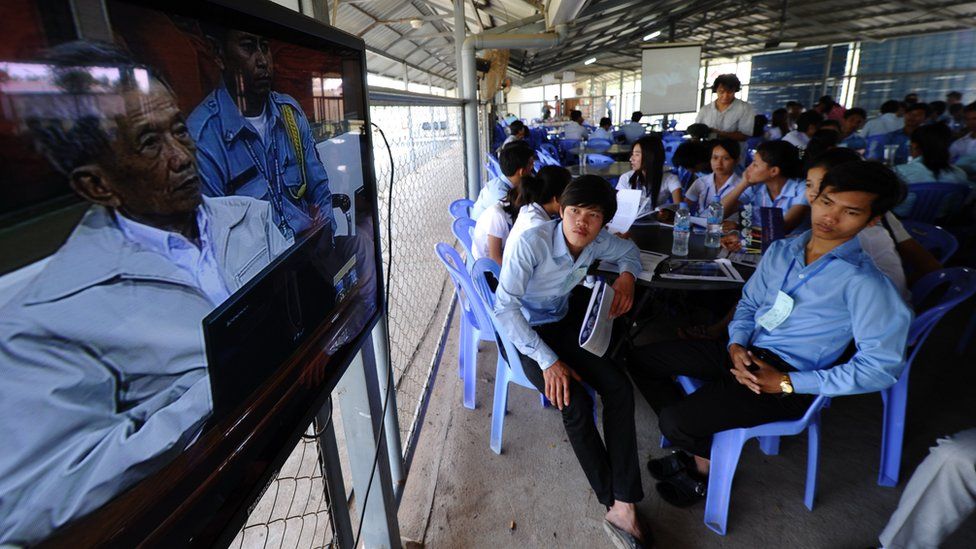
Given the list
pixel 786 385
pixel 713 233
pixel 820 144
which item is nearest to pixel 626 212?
pixel 713 233

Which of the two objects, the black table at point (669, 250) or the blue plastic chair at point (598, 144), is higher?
the blue plastic chair at point (598, 144)

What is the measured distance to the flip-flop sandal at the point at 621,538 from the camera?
5.29 feet

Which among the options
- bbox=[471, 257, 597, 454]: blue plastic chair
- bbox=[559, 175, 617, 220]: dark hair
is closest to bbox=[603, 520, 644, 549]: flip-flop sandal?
bbox=[471, 257, 597, 454]: blue plastic chair

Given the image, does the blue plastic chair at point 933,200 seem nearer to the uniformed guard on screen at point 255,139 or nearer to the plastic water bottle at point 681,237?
the plastic water bottle at point 681,237

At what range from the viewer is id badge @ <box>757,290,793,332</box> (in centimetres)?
163

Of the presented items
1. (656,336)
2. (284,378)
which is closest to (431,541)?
(284,378)

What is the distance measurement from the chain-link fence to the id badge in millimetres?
1260

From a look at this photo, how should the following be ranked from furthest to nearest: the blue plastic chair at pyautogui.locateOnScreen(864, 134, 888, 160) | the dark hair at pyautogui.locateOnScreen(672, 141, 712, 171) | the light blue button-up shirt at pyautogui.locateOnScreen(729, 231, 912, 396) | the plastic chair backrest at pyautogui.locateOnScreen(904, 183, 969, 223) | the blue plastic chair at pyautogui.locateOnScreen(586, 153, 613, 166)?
the blue plastic chair at pyautogui.locateOnScreen(586, 153, 613, 166)
the blue plastic chair at pyautogui.locateOnScreen(864, 134, 888, 160)
the dark hair at pyautogui.locateOnScreen(672, 141, 712, 171)
the plastic chair backrest at pyautogui.locateOnScreen(904, 183, 969, 223)
the light blue button-up shirt at pyautogui.locateOnScreen(729, 231, 912, 396)

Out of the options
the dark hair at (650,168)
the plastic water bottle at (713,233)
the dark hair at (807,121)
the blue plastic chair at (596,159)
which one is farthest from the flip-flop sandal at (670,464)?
the blue plastic chair at (596,159)

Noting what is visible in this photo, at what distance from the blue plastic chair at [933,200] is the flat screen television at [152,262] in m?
3.79

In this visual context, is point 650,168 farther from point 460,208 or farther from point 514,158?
point 460,208

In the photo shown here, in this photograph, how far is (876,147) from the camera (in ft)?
17.0

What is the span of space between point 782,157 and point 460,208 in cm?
178

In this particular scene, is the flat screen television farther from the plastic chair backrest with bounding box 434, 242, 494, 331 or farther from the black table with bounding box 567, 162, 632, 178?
the black table with bounding box 567, 162, 632, 178
